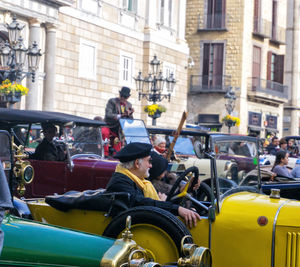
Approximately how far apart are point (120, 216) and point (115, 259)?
1.47m

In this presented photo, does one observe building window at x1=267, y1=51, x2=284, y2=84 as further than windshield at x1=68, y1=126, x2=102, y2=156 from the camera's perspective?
Yes

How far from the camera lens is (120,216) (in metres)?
5.75

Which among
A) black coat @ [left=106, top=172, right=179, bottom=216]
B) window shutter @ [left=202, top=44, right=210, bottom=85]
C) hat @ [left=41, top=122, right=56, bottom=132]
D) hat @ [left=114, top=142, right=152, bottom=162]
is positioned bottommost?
black coat @ [left=106, top=172, right=179, bottom=216]

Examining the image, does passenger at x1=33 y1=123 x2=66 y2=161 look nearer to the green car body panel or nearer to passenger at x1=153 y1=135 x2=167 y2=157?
passenger at x1=153 y1=135 x2=167 y2=157

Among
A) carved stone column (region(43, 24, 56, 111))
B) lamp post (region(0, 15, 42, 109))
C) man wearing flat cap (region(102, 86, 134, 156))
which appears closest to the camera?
man wearing flat cap (region(102, 86, 134, 156))

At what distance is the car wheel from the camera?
5.59 m

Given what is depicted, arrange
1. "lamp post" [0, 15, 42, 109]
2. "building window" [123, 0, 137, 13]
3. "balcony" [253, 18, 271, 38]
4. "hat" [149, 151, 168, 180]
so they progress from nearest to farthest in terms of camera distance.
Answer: "hat" [149, 151, 168, 180]
"lamp post" [0, 15, 42, 109]
"building window" [123, 0, 137, 13]
"balcony" [253, 18, 271, 38]

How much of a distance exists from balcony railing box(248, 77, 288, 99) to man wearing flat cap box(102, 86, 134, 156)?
27970 millimetres

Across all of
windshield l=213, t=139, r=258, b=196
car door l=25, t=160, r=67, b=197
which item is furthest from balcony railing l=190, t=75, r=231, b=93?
car door l=25, t=160, r=67, b=197

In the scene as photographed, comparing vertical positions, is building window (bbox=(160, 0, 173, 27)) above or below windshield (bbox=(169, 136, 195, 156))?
above

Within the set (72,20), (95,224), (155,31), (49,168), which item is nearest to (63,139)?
(49,168)

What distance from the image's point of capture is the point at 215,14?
4069 cm

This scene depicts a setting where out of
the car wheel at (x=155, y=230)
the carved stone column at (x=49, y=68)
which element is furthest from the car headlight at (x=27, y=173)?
the carved stone column at (x=49, y=68)

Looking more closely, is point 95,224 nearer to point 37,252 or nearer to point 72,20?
point 37,252
